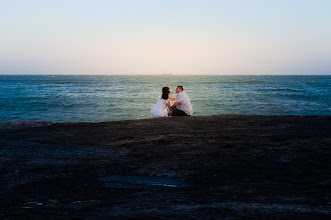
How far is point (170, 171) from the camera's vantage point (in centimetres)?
526

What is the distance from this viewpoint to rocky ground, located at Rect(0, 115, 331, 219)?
3.54m

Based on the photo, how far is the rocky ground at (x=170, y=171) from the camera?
3545 millimetres

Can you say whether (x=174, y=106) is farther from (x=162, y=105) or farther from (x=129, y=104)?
(x=129, y=104)

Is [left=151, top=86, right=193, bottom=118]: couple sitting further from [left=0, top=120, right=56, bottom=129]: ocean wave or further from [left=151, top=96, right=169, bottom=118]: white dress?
[left=0, top=120, right=56, bottom=129]: ocean wave

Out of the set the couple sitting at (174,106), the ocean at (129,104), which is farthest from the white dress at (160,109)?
the ocean at (129,104)

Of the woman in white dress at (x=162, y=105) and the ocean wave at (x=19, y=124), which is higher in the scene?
the woman in white dress at (x=162, y=105)

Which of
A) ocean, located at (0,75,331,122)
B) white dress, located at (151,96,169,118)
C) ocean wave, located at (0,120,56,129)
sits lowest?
ocean, located at (0,75,331,122)

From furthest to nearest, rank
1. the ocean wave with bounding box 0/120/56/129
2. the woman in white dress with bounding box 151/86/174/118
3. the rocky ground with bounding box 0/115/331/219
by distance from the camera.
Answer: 1. the woman in white dress with bounding box 151/86/174/118
2. the ocean wave with bounding box 0/120/56/129
3. the rocky ground with bounding box 0/115/331/219

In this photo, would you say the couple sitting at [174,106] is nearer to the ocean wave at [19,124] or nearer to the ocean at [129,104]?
the ocean wave at [19,124]

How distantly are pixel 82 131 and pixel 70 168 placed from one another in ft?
12.7

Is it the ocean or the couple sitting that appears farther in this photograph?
the ocean

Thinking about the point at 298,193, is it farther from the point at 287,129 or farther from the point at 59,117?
the point at 59,117

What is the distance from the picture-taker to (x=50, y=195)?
13.8ft

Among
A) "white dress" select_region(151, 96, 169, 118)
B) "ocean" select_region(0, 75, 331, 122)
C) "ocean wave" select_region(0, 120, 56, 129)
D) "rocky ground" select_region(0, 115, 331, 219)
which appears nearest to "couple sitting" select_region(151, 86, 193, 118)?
"white dress" select_region(151, 96, 169, 118)
